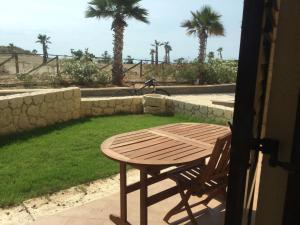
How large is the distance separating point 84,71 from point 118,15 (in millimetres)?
2920

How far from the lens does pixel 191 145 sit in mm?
3229

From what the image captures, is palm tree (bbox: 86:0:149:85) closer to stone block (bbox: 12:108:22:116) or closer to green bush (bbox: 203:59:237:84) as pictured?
green bush (bbox: 203:59:237:84)

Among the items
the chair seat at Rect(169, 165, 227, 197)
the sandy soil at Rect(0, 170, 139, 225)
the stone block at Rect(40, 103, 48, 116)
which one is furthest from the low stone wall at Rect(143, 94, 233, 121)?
the chair seat at Rect(169, 165, 227, 197)

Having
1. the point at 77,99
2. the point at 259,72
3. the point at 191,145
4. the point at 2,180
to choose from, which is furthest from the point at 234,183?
the point at 77,99

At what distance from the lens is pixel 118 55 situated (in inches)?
602

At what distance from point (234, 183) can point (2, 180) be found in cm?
370

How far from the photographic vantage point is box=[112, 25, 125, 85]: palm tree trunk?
49.2 ft

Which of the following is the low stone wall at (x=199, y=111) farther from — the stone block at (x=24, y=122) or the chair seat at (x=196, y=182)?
the chair seat at (x=196, y=182)

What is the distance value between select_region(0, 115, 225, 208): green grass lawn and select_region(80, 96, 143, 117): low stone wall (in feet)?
2.66

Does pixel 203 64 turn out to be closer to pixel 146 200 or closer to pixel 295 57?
pixel 146 200

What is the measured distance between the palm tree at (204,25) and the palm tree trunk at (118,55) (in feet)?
15.3

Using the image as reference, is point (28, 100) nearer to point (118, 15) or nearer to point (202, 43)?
point (118, 15)

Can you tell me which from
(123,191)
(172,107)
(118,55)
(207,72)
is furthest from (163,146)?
(207,72)

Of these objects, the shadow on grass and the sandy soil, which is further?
the shadow on grass
